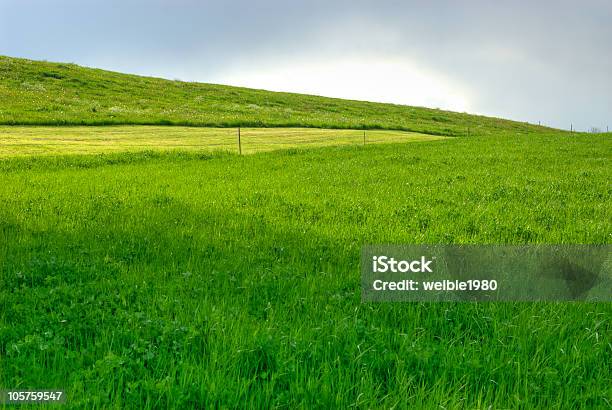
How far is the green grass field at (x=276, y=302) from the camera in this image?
167 inches

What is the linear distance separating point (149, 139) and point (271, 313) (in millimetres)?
31836

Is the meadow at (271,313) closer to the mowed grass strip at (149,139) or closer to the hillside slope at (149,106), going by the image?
the mowed grass strip at (149,139)

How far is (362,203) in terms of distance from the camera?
41.3 ft

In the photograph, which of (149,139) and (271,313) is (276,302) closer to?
(271,313)

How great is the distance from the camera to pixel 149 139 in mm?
34938

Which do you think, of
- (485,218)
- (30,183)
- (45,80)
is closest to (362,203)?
(485,218)

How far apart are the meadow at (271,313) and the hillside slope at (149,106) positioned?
1316 inches

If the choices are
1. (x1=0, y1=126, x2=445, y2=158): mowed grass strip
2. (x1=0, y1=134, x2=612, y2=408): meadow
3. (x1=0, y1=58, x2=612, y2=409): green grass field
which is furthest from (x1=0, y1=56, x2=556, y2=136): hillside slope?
(x1=0, y1=134, x2=612, y2=408): meadow

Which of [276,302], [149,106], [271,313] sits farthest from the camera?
[149,106]

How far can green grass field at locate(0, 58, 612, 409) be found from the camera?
13.9ft

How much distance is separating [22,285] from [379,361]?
493 cm

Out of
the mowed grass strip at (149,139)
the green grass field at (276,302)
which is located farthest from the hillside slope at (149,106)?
the green grass field at (276,302)

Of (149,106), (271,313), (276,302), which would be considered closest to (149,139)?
(149,106)

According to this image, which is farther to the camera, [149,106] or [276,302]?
[149,106]
